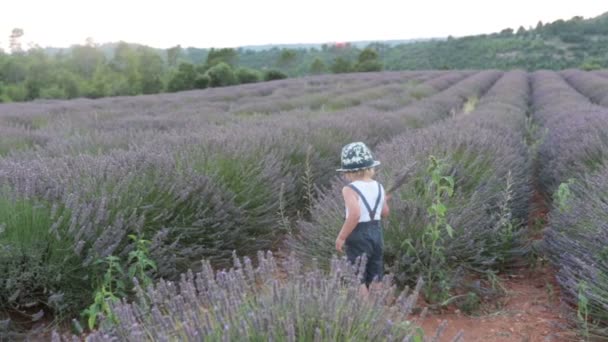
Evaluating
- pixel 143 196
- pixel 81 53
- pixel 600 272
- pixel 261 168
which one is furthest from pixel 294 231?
pixel 81 53

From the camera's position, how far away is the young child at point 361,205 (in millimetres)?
2646

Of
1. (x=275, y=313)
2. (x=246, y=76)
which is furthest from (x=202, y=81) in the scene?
(x=275, y=313)

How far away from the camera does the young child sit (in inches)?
104

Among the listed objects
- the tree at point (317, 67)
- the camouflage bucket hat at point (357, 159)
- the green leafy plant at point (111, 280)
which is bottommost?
the tree at point (317, 67)

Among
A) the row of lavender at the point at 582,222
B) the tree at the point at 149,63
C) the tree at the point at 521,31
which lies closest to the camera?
Answer: the row of lavender at the point at 582,222

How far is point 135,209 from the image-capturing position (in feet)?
9.20

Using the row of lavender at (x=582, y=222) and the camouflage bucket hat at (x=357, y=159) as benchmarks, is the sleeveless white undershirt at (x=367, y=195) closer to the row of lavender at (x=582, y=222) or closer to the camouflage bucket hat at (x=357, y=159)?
the camouflage bucket hat at (x=357, y=159)

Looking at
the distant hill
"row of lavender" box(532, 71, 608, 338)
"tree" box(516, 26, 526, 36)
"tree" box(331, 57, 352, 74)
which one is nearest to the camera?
"row of lavender" box(532, 71, 608, 338)

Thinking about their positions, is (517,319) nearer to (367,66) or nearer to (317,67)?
(367,66)

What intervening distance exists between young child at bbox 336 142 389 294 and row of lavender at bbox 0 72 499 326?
0.98 metres

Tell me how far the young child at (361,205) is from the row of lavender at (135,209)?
0.98 metres

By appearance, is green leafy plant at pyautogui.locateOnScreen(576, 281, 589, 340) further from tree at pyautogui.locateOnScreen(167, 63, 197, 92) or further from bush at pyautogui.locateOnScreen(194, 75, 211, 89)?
tree at pyautogui.locateOnScreen(167, 63, 197, 92)

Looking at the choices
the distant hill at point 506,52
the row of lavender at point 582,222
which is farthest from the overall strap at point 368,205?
the distant hill at point 506,52

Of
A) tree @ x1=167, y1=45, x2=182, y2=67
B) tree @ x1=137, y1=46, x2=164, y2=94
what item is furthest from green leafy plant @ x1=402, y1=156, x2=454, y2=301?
tree @ x1=167, y1=45, x2=182, y2=67
